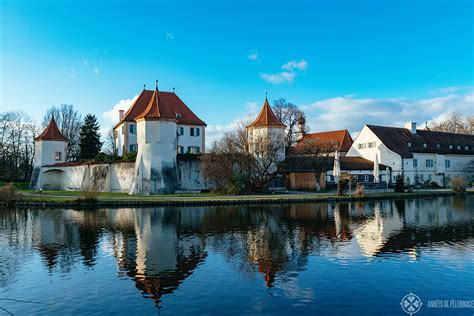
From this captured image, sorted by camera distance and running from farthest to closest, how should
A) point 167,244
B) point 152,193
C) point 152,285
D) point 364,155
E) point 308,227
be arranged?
point 364,155
point 152,193
point 308,227
point 167,244
point 152,285

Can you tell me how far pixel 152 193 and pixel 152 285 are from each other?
26405mm

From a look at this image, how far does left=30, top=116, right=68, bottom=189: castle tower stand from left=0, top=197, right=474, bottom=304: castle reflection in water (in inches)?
966

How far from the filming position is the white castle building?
36062 mm

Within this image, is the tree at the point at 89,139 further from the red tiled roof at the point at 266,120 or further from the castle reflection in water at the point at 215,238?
the castle reflection in water at the point at 215,238

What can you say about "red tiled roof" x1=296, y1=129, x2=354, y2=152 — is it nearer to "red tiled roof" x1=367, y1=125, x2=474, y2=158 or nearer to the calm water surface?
"red tiled roof" x1=367, y1=125, x2=474, y2=158

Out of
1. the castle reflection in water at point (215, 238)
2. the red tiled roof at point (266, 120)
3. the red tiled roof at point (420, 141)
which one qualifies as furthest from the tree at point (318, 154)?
the castle reflection in water at point (215, 238)

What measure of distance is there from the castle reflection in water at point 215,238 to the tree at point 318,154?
47.0 feet

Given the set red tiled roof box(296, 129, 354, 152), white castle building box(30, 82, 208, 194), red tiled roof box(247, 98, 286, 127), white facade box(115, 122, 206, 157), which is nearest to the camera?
white castle building box(30, 82, 208, 194)

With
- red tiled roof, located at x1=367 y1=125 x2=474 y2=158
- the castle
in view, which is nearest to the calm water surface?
the castle

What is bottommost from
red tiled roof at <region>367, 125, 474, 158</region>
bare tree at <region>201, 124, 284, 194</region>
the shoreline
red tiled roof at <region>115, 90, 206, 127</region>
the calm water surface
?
the calm water surface

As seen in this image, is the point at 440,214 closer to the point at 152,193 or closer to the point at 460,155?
the point at 152,193

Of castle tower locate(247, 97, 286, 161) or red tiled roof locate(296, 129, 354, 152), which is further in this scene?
red tiled roof locate(296, 129, 354, 152)

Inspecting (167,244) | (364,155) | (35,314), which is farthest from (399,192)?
(35,314)

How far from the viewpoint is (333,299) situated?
834 cm
